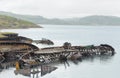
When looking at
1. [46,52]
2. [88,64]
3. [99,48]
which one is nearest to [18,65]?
[46,52]

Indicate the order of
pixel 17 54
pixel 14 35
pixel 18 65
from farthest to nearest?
1. pixel 14 35
2. pixel 17 54
3. pixel 18 65

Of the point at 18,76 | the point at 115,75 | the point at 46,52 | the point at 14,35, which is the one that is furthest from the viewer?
the point at 14,35

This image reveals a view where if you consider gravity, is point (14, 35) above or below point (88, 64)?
above

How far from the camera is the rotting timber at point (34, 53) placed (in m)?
96.4

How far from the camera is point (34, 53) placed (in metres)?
109

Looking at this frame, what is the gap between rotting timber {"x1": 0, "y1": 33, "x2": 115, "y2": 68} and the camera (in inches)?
3795

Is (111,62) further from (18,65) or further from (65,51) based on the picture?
(18,65)

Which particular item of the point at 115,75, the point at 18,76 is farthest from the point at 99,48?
the point at 18,76

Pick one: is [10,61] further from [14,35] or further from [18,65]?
[14,35]

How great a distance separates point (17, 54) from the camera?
348 feet

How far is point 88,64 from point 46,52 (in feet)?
55.5

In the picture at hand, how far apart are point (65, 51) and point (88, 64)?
12.3 meters

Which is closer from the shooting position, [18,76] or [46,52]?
[18,76]

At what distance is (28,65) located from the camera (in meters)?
91.6
